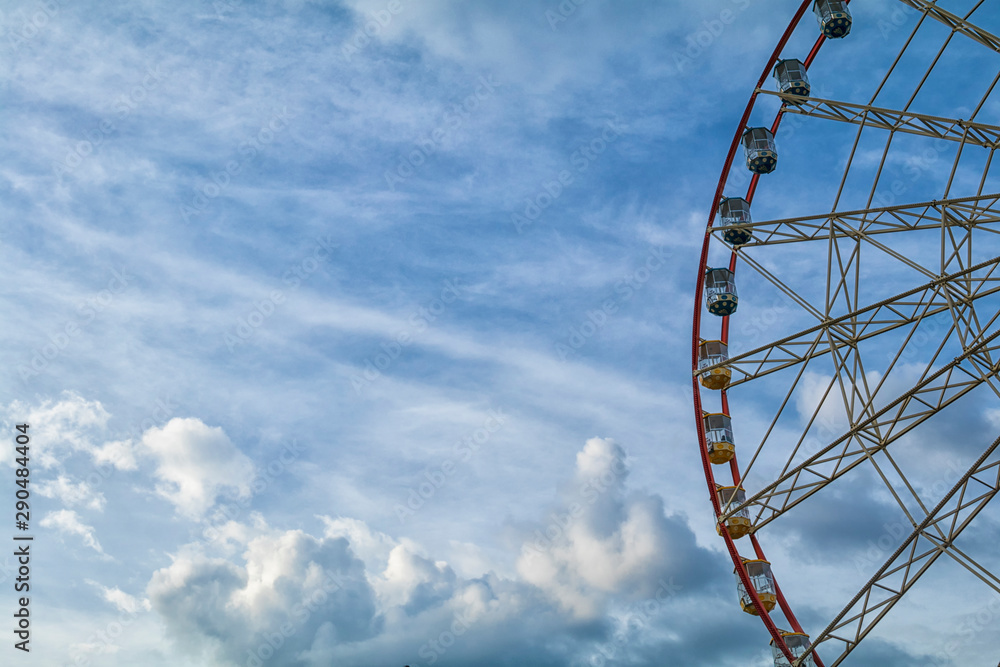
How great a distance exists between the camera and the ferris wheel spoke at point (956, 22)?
25.0 m

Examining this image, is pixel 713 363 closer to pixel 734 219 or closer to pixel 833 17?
pixel 734 219

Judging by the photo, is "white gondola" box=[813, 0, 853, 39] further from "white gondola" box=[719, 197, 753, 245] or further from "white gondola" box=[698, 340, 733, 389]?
"white gondola" box=[698, 340, 733, 389]

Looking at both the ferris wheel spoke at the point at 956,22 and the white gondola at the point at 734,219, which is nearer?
the ferris wheel spoke at the point at 956,22

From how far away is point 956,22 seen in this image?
85.9 feet

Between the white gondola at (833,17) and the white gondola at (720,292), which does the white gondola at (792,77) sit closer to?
the white gondola at (833,17)

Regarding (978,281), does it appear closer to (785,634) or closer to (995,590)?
(995,590)

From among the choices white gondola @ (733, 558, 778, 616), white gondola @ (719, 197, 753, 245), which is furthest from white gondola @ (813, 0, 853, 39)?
white gondola @ (733, 558, 778, 616)

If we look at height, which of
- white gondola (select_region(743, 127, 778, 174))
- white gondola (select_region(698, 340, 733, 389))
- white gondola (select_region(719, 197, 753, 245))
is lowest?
white gondola (select_region(698, 340, 733, 389))

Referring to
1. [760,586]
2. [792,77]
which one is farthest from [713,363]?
[792,77]

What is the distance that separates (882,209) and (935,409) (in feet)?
18.6

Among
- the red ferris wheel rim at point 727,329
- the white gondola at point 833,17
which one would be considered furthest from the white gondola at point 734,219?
the white gondola at point 833,17

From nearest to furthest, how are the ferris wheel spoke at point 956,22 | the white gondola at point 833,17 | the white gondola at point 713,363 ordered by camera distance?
the ferris wheel spoke at point 956,22, the white gondola at point 833,17, the white gondola at point 713,363

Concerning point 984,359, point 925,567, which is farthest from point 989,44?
point 925,567

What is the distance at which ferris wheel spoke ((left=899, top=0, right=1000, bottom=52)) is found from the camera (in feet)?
82.0
